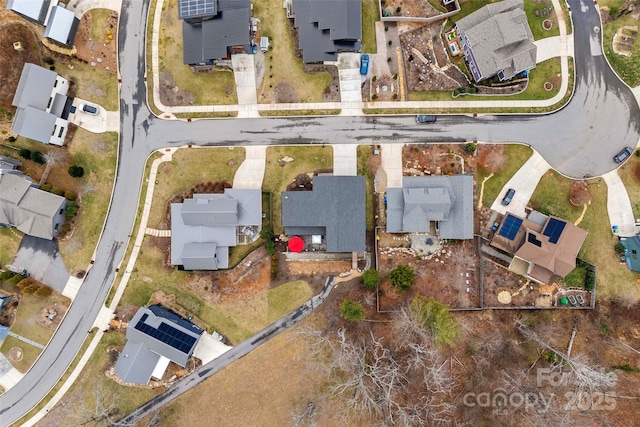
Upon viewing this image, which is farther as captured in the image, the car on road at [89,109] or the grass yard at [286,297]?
the car on road at [89,109]

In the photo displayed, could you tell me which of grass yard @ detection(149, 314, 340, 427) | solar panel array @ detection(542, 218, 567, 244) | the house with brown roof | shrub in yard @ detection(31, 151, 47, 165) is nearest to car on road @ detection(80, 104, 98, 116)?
shrub in yard @ detection(31, 151, 47, 165)

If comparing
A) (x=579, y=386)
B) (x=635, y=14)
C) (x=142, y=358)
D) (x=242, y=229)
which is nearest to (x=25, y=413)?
(x=142, y=358)

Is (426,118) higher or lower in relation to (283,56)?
lower

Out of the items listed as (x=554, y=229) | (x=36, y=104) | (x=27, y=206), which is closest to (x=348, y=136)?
(x=554, y=229)

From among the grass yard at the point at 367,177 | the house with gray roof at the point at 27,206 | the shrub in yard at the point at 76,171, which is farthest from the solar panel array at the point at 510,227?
the house with gray roof at the point at 27,206

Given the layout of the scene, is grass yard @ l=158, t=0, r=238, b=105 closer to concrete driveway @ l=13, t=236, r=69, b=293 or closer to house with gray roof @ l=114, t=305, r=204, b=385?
concrete driveway @ l=13, t=236, r=69, b=293

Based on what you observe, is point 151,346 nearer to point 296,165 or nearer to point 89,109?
point 296,165

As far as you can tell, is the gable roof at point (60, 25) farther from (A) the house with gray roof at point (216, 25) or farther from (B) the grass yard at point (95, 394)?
(B) the grass yard at point (95, 394)
